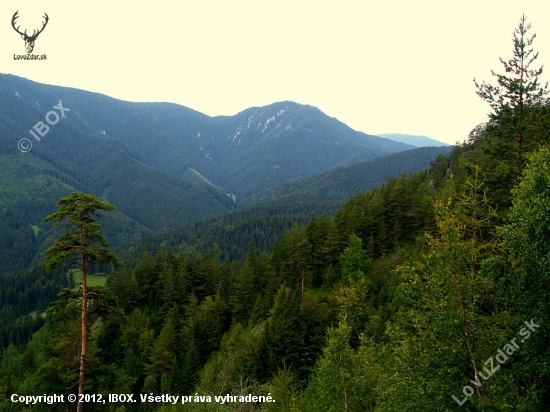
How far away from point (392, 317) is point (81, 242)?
27562 millimetres

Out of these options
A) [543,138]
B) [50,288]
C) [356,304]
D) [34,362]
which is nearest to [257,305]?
[356,304]

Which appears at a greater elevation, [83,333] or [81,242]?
[81,242]

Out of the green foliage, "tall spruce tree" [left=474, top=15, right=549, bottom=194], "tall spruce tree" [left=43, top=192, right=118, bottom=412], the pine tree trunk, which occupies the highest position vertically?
"tall spruce tree" [left=474, top=15, right=549, bottom=194]

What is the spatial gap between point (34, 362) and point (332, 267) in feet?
169

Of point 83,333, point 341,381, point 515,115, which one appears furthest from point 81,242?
point 515,115

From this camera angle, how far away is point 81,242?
15.0 meters

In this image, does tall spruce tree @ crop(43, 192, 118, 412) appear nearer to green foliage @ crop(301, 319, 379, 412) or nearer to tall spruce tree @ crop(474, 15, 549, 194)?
green foliage @ crop(301, 319, 379, 412)

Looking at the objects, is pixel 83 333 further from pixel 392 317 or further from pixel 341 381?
pixel 392 317

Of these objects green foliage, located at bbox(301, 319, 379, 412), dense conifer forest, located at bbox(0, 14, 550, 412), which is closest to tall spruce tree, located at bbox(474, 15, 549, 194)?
dense conifer forest, located at bbox(0, 14, 550, 412)

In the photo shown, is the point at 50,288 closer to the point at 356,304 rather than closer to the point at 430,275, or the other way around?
the point at 356,304

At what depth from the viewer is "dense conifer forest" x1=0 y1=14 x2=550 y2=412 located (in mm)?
11039

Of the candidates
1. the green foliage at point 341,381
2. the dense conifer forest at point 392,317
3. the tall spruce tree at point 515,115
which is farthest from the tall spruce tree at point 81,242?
the tall spruce tree at point 515,115

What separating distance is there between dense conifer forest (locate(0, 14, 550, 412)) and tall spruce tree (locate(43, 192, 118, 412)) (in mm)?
666

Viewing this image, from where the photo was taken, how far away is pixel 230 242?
180m
